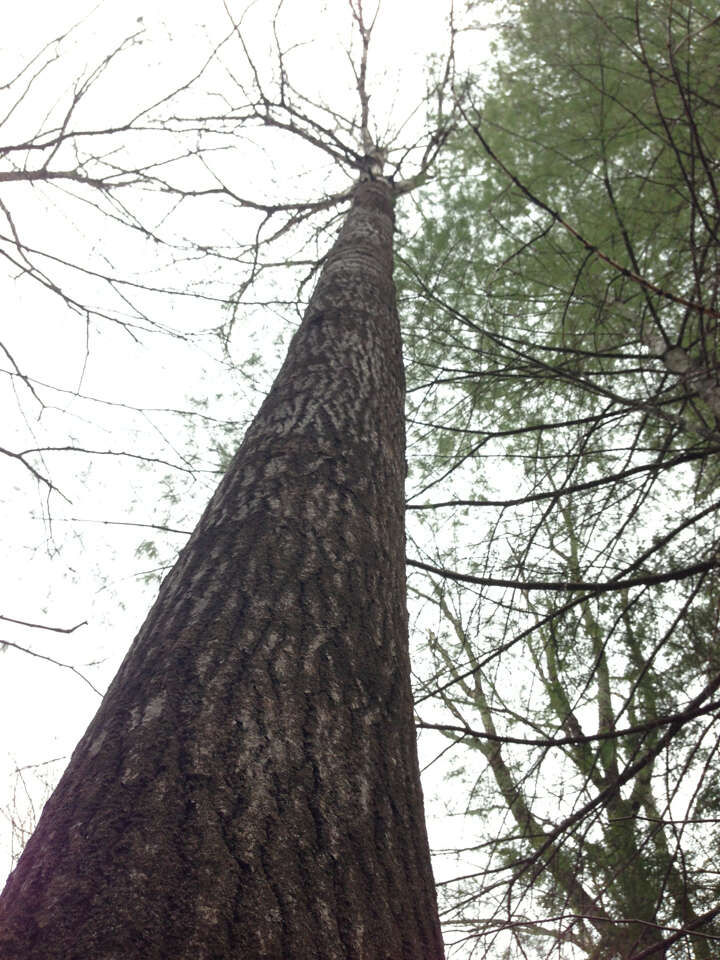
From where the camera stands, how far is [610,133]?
3.34 meters

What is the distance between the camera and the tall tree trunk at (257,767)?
68cm

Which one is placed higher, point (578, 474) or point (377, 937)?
point (578, 474)

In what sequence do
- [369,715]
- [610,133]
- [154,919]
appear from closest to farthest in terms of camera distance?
[154,919] → [369,715] → [610,133]

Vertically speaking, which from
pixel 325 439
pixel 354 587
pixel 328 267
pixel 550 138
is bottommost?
pixel 354 587

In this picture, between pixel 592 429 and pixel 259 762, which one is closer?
pixel 259 762

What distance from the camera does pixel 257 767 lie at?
84cm

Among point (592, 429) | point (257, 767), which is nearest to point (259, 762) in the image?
point (257, 767)

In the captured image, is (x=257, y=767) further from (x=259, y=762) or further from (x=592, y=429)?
(x=592, y=429)

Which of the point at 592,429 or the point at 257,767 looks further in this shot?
the point at 592,429

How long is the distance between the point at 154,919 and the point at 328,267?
2.58 m

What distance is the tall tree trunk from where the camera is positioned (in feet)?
2.23

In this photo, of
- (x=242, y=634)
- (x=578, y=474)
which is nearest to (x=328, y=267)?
(x=578, y=474)

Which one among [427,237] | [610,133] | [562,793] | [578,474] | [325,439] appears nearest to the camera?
[325,439]

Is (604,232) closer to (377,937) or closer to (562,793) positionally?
(562,793)
